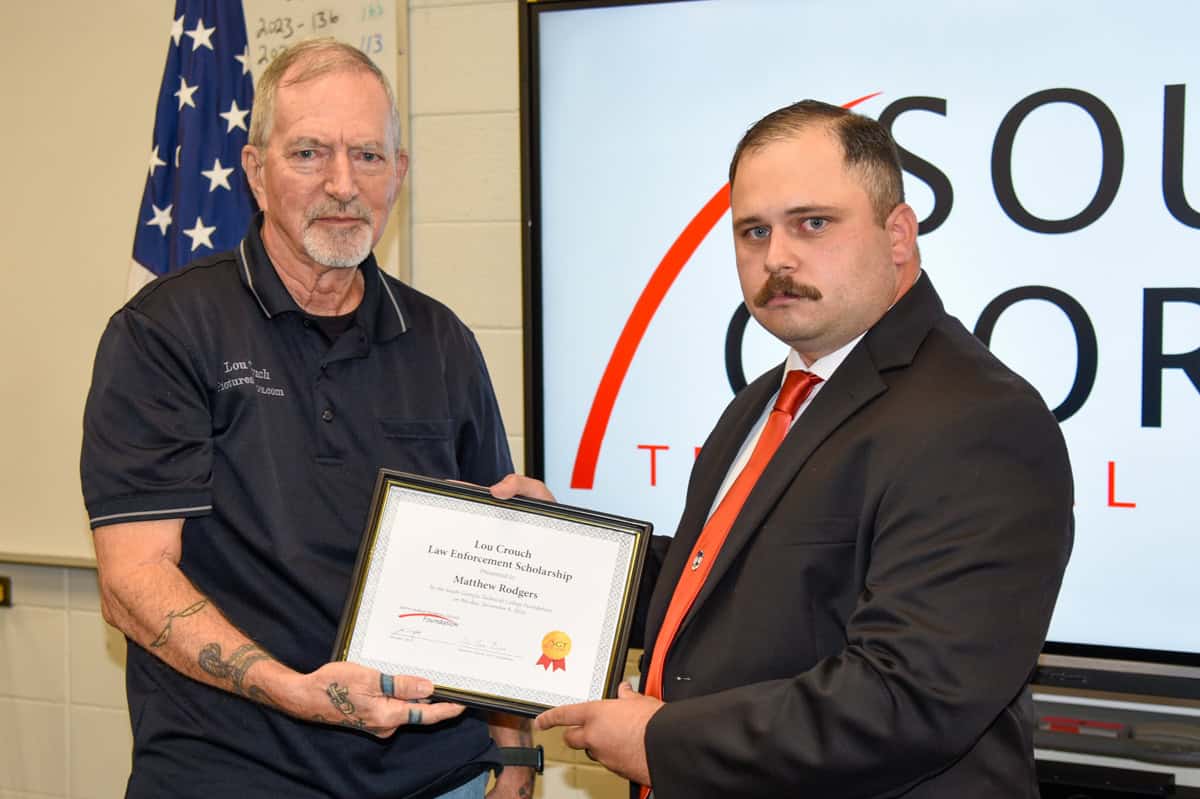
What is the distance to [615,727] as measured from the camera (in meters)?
1.63

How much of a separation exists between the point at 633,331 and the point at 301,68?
1103 mm

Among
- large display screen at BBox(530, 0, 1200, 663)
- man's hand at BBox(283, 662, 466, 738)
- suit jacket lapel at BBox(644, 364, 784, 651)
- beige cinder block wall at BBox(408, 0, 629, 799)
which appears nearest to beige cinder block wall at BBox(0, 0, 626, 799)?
beige cinder block wall at BBox(408, 0, 629, 799)

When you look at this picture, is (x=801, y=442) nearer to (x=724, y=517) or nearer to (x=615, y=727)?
(x=724, y=517)

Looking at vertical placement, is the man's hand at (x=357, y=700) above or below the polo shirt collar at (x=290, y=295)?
below

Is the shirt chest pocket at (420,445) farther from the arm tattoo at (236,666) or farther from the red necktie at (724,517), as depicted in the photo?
the red necktie at (724,517)

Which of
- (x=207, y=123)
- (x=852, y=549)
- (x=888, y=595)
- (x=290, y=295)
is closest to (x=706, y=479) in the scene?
(x=852, y=549)

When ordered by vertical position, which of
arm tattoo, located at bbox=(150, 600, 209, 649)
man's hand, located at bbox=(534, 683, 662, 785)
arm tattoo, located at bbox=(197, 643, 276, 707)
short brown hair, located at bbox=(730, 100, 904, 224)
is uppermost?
short brown hair, located at bbox=(730, 100, 904, 224)

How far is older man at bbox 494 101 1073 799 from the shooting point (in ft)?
4.57

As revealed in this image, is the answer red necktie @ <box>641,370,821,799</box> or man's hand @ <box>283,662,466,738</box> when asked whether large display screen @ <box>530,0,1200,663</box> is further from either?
man's hand @ <box>283,662,466,738</box>

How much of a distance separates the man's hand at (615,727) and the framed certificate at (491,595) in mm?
55

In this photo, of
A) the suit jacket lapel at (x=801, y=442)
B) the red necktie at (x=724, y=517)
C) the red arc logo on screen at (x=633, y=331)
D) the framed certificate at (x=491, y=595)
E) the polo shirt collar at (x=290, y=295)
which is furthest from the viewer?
the red arc logo on screen at (x=633, y=331)

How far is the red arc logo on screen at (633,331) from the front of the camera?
8.90 ft

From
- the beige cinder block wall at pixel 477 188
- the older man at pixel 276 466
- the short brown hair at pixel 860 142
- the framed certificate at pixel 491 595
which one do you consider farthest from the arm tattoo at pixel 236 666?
the beige cinder block wall at pixel 477 188

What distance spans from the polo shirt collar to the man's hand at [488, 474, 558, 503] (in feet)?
1.07
